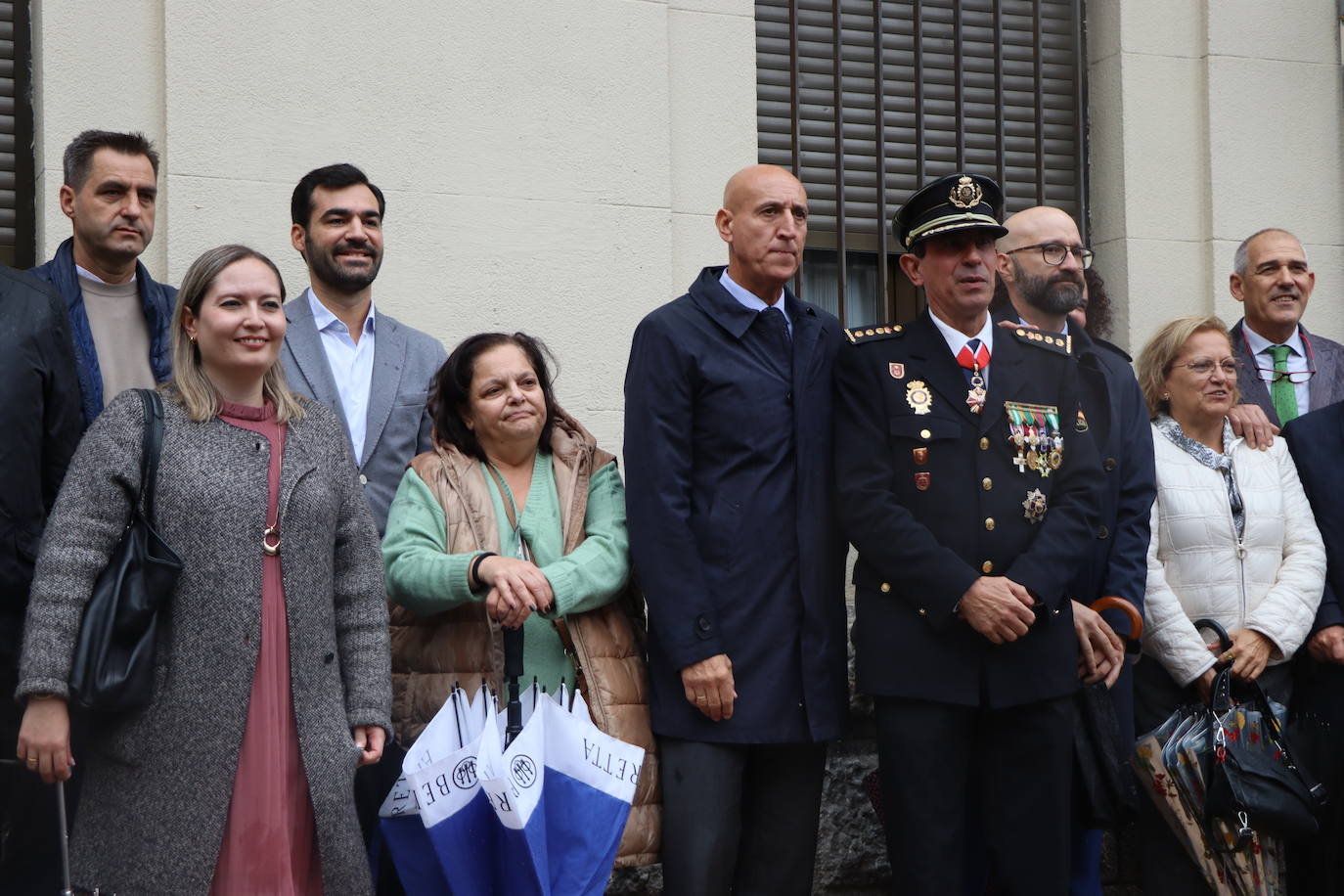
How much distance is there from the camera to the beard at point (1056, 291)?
494 centimetres

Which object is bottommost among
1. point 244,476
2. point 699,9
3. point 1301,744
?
point 1301,744

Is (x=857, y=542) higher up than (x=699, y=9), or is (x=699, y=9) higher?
(x=699, y=9)

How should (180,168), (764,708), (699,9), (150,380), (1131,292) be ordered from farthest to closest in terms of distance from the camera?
(1131,292), (699,9), (180,168), (150,380), (764,708)

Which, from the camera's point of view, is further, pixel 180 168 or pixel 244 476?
pixel 180 168

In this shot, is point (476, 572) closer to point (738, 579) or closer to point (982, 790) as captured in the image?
point (738, 579)

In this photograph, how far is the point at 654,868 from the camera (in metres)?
4.71

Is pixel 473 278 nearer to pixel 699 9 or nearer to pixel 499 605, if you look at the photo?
pixel 699 9

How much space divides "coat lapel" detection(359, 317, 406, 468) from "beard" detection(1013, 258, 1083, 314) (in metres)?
1.90

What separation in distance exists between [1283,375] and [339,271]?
127 inches

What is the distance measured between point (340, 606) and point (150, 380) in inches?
40.5

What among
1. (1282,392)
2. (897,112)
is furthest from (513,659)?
(897,112)

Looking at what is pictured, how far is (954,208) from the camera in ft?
13.8

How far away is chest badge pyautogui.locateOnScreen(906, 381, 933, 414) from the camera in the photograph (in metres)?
4.09


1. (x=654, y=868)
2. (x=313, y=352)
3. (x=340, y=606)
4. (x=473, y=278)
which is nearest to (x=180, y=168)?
(x=473, y=278)
